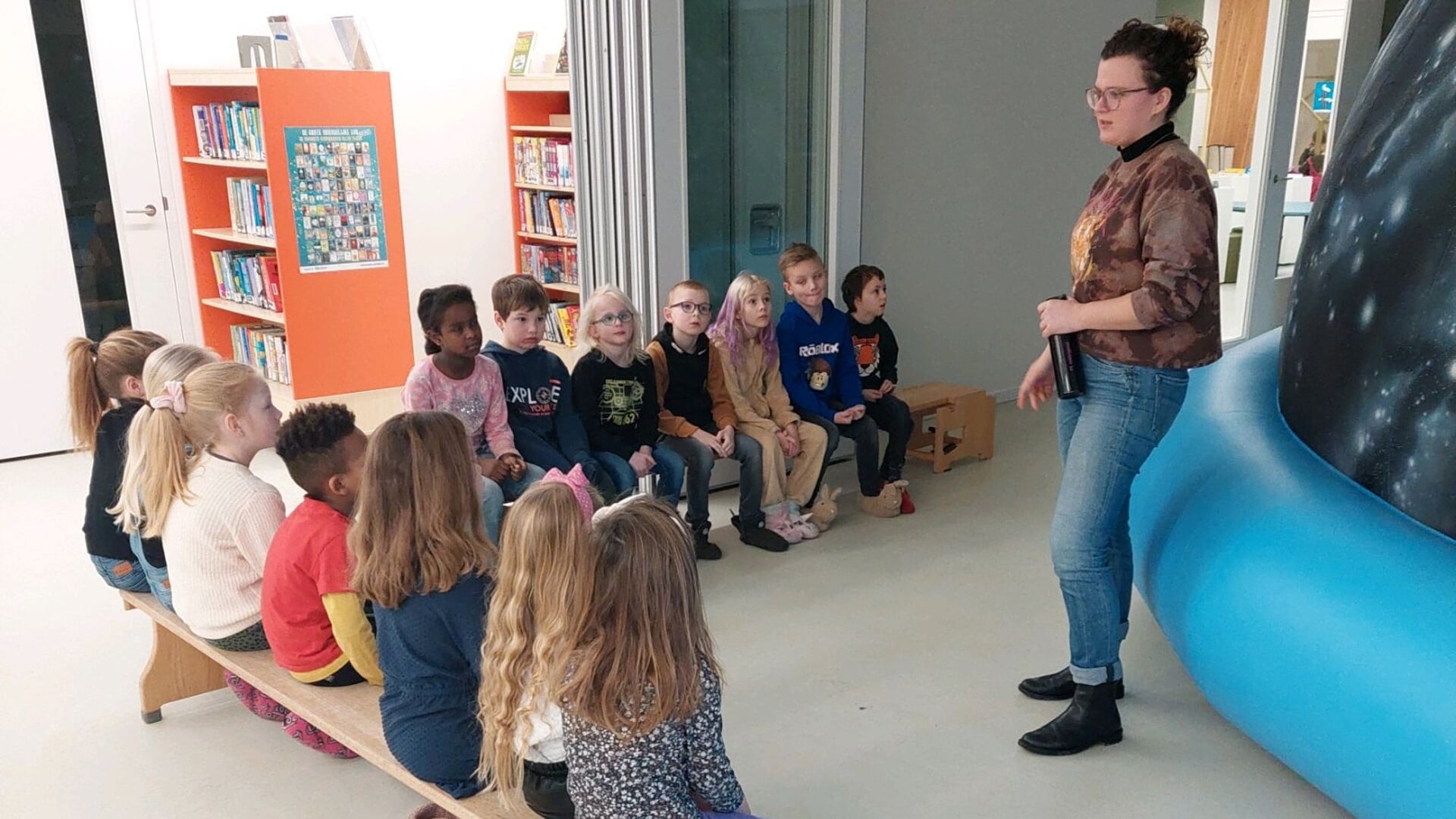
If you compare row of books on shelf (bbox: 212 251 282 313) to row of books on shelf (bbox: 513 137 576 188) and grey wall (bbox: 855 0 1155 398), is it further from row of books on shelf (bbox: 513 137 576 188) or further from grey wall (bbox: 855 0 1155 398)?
grey wall (bbox: 855 0 1155 398)

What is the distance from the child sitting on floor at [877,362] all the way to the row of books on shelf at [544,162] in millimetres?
2049

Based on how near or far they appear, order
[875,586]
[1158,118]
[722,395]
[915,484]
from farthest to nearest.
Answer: [915,484]
[722,395]
[875,586]
[1158,118]

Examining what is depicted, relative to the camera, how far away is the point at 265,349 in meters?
5.57

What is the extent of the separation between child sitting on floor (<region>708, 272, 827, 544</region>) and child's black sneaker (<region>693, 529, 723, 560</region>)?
0.26 meters

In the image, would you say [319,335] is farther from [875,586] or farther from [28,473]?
[875,586]

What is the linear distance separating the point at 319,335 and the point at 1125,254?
4.04 meters

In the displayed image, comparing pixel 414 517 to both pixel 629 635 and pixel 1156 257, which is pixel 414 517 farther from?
pixel 1156 257

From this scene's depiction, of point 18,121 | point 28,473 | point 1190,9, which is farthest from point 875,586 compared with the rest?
point 1190,9

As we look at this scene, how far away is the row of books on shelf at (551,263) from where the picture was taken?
6293mm

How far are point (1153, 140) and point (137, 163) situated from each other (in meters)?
4.84

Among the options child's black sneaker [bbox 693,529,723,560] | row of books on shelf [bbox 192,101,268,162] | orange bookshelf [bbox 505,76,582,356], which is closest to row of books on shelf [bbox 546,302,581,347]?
orange bookshelf [bbox 505,76,582,356]

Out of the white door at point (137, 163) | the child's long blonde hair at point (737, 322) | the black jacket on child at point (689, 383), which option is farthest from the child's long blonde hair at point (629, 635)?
the white door at point (137, 163)

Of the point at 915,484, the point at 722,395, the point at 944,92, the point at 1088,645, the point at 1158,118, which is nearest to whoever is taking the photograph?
the point at 1158,118

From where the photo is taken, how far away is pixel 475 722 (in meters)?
2.09
